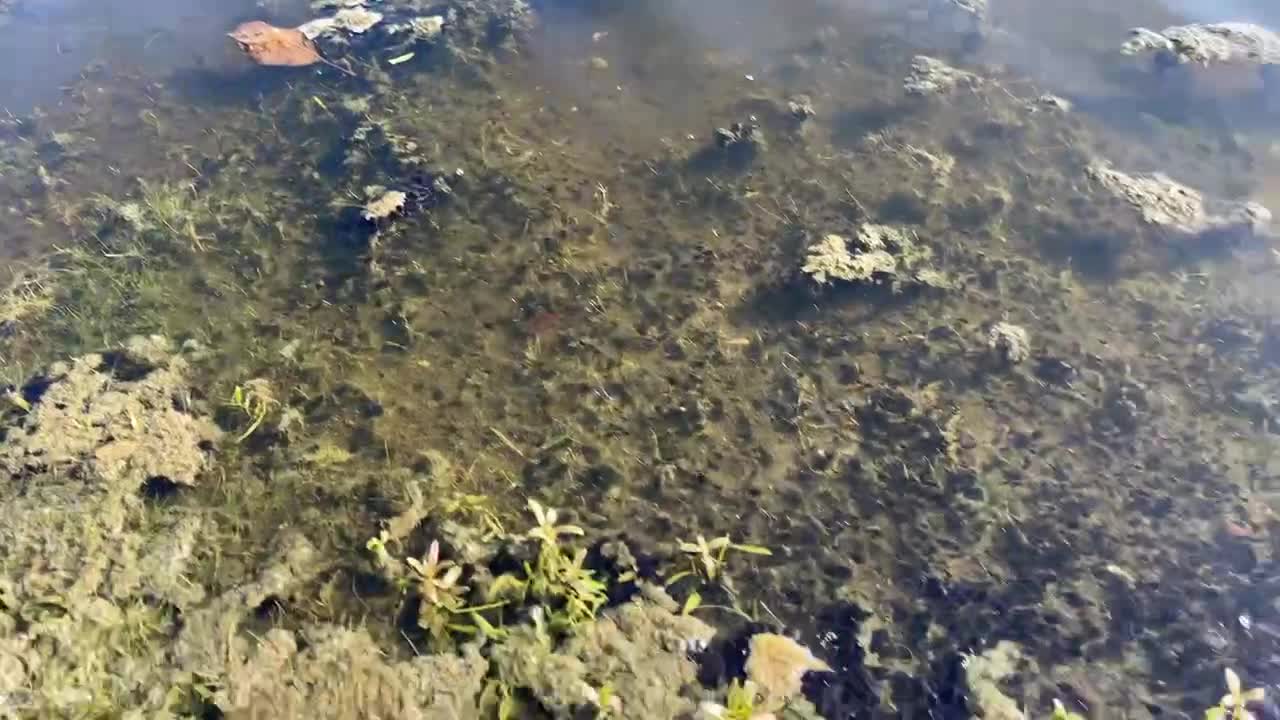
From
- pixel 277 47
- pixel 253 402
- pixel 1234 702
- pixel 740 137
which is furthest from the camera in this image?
pixel 277 47

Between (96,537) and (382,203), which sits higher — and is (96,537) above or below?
below

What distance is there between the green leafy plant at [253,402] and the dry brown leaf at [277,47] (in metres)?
3.66

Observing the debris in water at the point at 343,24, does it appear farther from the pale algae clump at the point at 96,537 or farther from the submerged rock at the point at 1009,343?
the submerged rock at the point at 1009,343

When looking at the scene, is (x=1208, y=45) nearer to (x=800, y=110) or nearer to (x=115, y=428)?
(x=800, y=110)

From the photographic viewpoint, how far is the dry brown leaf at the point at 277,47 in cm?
720

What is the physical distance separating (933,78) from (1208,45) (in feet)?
6.90

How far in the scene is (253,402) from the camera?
4711 mm

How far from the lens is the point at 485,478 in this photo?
4395mm

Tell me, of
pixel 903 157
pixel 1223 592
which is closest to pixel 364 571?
pixel 1223 592

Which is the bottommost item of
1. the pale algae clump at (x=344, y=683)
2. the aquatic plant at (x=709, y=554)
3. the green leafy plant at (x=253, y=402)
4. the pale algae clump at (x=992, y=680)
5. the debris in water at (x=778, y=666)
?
the pale algae clump at (x=992, y=680)

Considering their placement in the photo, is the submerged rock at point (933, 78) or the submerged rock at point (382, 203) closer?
the submerged rock at point (382, 203)

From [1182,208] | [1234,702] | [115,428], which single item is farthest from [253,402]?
[1182,208]

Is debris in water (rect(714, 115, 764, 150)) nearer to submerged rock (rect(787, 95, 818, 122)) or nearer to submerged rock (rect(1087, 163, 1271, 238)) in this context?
submerged rock (rect(787, 95, 818, 122))

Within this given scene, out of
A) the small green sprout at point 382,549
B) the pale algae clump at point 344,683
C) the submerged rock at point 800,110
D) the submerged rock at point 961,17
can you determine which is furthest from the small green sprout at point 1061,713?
the submerged rock at point 961,17
